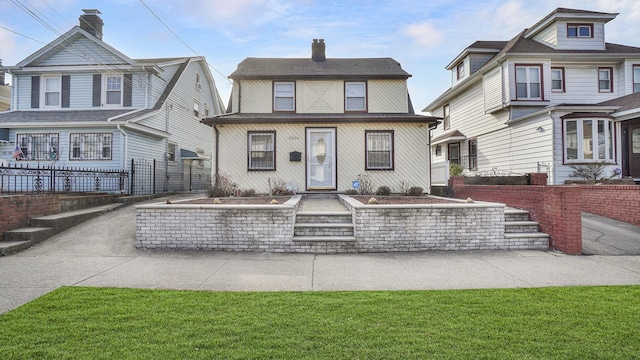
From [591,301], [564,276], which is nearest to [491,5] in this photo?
[564,276]

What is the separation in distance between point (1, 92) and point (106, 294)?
92.2 feet

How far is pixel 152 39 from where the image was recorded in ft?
40.9

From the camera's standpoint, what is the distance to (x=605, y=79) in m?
15.1

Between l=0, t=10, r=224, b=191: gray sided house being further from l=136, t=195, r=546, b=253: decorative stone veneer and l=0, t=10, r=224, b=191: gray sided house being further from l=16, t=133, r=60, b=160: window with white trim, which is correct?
l=136, t=195, r=546, b=253: decorative stone veneer

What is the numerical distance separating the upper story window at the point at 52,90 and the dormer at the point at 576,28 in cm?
2501

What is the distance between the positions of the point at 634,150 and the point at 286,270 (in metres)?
16.5

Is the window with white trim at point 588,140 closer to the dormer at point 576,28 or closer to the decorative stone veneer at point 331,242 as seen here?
the dormer at point 576,28

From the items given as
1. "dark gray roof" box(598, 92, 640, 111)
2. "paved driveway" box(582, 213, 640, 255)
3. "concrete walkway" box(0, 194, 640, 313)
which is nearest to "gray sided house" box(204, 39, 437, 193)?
"paved driveway" box(582, 213, 640, 255)

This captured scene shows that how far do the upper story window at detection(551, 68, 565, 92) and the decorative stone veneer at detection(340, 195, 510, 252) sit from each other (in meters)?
13.1

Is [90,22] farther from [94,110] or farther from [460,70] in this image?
[460,70]

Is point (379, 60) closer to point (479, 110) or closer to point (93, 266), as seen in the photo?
point (479, 110)

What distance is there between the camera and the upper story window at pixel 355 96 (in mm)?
13320

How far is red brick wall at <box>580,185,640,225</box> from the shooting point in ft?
24.5

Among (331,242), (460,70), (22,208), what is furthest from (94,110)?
(460,70)
